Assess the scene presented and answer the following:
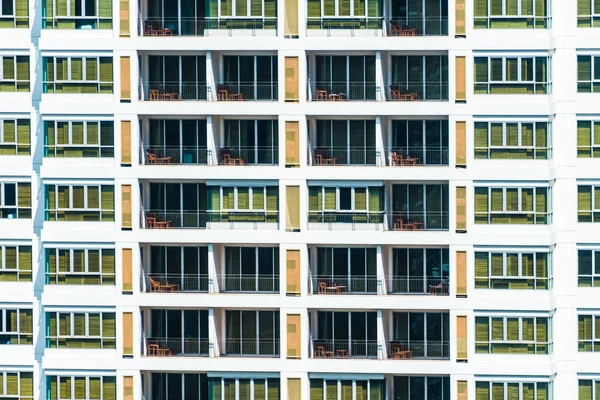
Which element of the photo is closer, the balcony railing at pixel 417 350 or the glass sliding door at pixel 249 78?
the balcony railing at pixel 417 350

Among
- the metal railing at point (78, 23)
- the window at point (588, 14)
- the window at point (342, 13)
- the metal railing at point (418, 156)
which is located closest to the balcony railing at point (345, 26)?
the window at point (342, 13)

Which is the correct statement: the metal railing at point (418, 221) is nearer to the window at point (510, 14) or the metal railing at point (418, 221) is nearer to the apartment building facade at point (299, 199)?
the apartment building facade at point (299, 199)

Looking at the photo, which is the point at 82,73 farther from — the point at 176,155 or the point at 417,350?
the point at 417,350

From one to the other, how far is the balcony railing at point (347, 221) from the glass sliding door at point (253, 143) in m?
3.31

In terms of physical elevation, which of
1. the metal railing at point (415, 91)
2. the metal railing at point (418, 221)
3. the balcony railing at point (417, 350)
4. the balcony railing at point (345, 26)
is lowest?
the balcony railing at point (417, 350)

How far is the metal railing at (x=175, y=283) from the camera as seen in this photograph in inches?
2344

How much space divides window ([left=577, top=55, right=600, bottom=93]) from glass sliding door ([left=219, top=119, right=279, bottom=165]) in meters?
13.5

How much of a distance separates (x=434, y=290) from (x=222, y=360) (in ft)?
32.6

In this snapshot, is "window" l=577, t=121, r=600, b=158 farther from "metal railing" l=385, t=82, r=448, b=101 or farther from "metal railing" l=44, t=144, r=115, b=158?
"metal railing" l=44, t=144, r=115, b=158

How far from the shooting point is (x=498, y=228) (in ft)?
190

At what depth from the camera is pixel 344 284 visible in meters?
59.3

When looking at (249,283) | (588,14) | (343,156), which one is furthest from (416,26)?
(249,283)

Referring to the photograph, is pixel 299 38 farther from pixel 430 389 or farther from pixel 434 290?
pixel 430 389

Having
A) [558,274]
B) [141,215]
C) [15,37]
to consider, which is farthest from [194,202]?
[558,274]
